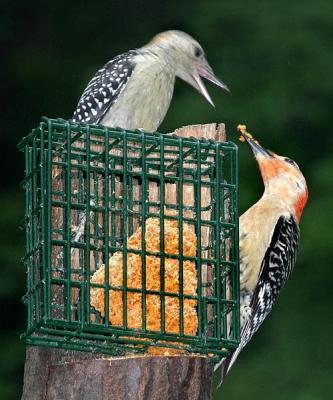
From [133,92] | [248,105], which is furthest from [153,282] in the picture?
[248,105]

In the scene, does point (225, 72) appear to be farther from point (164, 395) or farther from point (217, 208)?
point (164, 395)

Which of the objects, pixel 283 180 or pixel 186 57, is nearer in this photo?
pixel 283 180

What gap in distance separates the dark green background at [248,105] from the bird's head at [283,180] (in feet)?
14.8

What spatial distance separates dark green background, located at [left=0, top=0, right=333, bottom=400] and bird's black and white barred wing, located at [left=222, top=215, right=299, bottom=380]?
4.93 metres

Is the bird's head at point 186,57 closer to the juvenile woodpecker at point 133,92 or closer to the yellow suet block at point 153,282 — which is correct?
the juvenile woodpecker at point 133,92

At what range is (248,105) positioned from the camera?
17359 mm

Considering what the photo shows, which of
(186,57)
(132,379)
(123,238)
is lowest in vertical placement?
(132,379)

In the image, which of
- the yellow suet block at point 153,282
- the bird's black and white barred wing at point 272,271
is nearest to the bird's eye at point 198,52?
the bird's black and white barred wing at point 272,271

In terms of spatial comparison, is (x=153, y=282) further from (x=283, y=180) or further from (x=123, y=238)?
(x=283, y=180)

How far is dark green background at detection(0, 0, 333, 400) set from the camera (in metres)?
17.1

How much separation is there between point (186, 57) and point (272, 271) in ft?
6.78

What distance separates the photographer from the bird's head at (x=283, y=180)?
1186cm

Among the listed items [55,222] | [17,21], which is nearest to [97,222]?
[55,222]

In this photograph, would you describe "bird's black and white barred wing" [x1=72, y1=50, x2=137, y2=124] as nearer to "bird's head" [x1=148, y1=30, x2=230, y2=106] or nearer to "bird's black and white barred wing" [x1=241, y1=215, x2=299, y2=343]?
"bird's head" [x1=148, y1=30, x2=230, y2=106]
